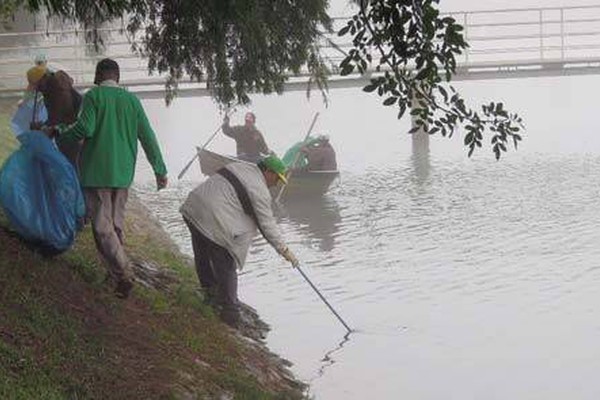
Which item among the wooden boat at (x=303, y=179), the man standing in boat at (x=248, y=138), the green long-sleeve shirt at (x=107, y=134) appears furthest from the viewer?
the wooden boat at (x=303, y=179)

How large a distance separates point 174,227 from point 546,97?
28990 millimetres

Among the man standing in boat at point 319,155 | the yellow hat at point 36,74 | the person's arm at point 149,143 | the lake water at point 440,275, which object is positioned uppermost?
the yellow hat at point 36,74

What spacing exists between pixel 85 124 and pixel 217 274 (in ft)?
6.94

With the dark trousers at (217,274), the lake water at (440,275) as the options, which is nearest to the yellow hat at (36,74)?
the dark trousers at (217,274)

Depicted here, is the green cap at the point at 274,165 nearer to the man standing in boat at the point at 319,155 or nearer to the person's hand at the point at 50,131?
the person's hand at the point at 50,131

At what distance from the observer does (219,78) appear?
7848 mm

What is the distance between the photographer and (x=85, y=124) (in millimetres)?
Answer: 6617

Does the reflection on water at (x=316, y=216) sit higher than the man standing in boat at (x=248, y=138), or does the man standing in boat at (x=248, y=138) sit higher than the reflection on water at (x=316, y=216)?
the man standing in boat at (x=248, y=138)

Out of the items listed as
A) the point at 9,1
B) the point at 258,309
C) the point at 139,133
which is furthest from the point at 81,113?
the point at 258,309

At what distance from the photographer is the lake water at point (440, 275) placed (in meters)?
9.02

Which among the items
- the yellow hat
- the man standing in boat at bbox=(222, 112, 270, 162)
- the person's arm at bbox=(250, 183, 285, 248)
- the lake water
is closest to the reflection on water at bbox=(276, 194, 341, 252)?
the lake water

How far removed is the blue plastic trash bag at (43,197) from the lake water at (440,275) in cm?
248

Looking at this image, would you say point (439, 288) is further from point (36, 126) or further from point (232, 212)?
point (36, 126)

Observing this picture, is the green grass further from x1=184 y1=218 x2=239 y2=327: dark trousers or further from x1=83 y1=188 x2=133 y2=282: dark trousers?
x1=83 y1=188 x2=133 y2=282: dark trousers
